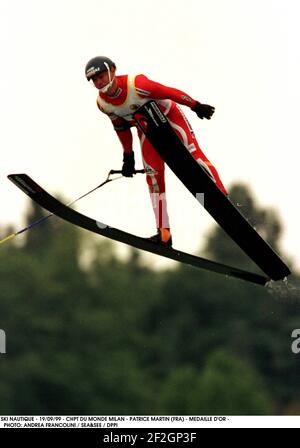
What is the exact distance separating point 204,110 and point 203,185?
0.96 m

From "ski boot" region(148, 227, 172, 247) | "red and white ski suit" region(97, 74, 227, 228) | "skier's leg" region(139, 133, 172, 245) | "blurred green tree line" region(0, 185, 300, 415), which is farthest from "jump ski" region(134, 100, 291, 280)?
"blurred green tree line" region(0, 185, 300, 415)

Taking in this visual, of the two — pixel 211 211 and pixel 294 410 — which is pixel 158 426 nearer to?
pixel 211 211

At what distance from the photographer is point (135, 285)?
7106 centimetres

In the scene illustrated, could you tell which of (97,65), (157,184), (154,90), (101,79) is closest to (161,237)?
(157,184)

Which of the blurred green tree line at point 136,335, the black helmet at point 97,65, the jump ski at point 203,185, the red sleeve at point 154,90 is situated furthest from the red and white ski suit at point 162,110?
the blurred green tree line at point 136,335

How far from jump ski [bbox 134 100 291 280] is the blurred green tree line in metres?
37.5

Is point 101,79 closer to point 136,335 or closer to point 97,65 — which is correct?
point 97,65

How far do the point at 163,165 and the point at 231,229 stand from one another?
3.75 ft

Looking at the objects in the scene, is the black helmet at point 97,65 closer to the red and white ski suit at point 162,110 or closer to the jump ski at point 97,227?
the red and white ski suit at point 162,110

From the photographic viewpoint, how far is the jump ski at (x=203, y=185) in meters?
19.7
